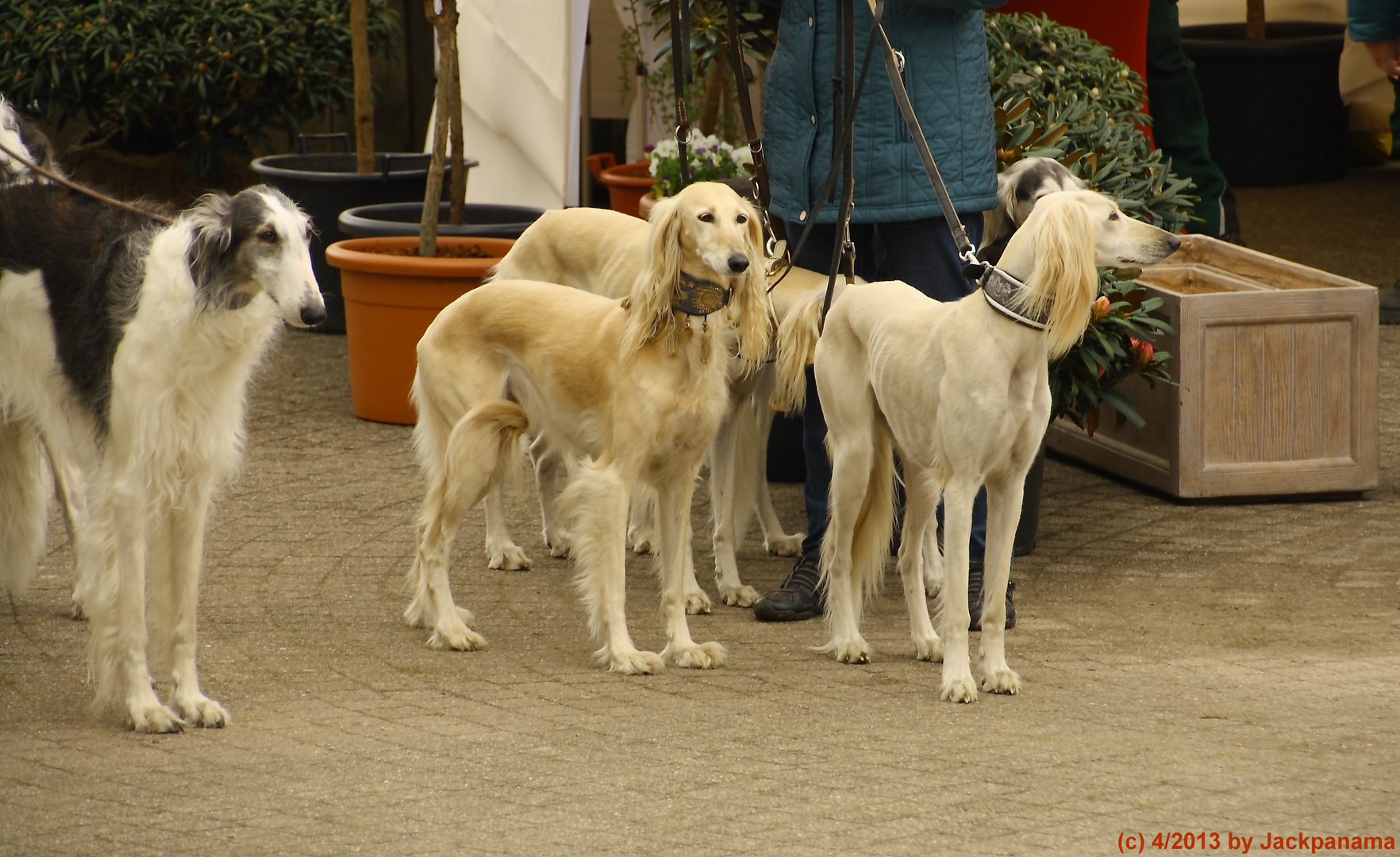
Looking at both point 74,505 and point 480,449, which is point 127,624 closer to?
point 480,449

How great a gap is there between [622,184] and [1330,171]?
278 inches

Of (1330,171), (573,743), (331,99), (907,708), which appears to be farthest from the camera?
(1330,171)

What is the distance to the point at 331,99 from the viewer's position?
1105 centimetres

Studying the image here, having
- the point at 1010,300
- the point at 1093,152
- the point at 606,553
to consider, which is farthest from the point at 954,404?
the point at 1093,152

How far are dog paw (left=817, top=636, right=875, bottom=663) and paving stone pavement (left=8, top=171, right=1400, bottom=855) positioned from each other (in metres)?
0.07

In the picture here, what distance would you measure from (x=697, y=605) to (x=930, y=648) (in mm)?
884

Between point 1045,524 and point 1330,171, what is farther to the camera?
point 1330,171

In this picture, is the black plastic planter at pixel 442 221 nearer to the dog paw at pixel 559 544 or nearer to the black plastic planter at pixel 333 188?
the black plastic planter at pixel 333 188

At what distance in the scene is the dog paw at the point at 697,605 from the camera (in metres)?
5.07

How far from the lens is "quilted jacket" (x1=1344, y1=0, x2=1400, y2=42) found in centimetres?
816

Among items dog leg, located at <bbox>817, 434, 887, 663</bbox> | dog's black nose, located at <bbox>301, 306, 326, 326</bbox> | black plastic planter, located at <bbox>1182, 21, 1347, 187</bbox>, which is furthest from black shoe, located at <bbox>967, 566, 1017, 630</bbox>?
black plastic planter, located at <bbox>1182, 21, 1347, 187</bbox>

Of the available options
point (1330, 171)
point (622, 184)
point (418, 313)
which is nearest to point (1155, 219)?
point (418, 313)

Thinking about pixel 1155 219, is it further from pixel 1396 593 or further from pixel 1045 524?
pixel 1396 593

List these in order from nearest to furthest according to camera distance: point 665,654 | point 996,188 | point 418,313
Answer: point 665,654 → point 996,188 → point 418,313
